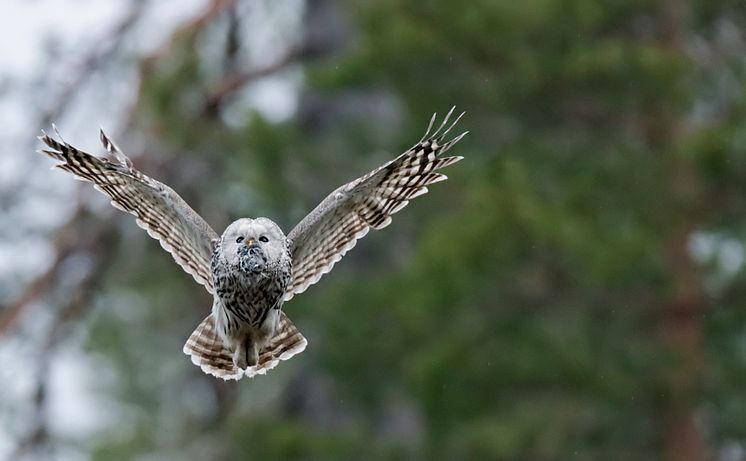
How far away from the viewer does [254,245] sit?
6137 mm

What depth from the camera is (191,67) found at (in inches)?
489

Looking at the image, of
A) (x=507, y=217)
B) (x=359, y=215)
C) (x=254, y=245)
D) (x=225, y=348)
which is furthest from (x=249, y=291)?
(x=507, y=217)

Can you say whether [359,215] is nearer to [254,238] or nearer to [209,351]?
[254,238]

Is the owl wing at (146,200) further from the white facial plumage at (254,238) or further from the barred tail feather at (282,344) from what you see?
the barred tail feather at (282,344)

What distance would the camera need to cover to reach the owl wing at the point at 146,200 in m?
6.00

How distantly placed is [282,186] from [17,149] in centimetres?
223

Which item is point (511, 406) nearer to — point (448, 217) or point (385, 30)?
point (448, 217)

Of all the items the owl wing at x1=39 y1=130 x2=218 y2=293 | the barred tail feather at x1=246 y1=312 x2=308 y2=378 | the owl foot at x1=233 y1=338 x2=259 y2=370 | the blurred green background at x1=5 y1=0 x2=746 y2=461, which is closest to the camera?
the owl wing at x1=39 y1=130 x2=218 y2=293

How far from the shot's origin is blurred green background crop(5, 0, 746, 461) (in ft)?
41.1

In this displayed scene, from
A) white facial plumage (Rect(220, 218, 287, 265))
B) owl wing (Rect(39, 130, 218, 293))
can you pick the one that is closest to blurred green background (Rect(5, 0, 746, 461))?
owl wing (Rect(39, 130, 218, 293))

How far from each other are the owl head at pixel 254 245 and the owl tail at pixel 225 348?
1.52 ft

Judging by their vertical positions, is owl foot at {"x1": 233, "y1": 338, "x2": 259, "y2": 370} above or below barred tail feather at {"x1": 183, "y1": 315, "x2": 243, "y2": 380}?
below

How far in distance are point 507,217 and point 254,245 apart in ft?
19.4

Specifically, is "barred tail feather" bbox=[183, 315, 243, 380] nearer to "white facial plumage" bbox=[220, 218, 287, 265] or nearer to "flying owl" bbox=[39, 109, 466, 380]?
"flying owl" bbox=[39, 109, 466, 380]
